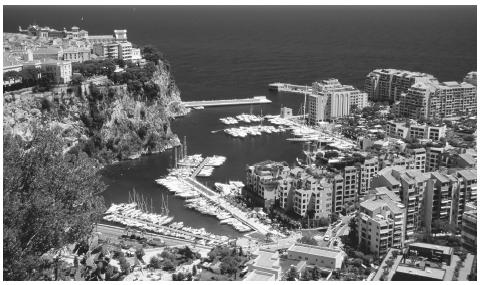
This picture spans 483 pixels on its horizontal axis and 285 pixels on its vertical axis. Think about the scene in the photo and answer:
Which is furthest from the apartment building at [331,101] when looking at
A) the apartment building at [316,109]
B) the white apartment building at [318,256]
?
the white apartment building at [318,256]

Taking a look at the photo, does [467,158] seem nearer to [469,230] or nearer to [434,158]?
[434,158]

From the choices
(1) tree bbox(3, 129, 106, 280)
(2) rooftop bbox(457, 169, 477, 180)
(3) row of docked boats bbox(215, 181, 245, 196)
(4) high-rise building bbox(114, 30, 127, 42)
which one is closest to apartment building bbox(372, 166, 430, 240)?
(2) rooftop bbox(457, 169, 477, 180)

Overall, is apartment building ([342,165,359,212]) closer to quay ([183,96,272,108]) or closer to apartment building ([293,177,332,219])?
apartment building ([293,177,332,219])

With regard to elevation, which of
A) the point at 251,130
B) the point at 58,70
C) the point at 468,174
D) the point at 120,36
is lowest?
the point at 251,130

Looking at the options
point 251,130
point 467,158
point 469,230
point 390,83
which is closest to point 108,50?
point 251,130

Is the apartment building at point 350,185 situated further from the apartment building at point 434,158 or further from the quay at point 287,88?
the quay at point 287,88
